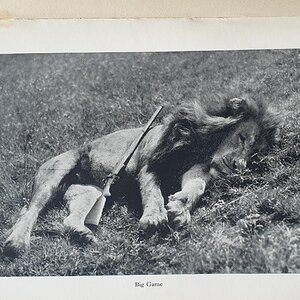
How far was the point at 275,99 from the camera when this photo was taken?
0.91 meters

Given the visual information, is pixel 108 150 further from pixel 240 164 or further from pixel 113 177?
pixel 240 164

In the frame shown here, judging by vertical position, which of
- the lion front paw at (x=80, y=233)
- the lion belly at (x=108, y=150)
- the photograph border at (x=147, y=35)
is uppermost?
the photograph border at (x=147, y=35)

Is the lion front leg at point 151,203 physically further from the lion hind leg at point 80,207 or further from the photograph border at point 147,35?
the photograph border at point 147,35

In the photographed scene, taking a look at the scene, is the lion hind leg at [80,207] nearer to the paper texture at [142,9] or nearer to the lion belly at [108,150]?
the lion belly at [108,150]

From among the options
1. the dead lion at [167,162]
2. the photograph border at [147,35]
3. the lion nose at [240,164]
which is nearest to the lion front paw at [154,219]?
the dead lion at [167,162]

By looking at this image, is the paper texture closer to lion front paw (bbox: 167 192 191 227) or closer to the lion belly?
the lion belly

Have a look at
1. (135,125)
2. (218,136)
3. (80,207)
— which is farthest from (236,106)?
(80,207)

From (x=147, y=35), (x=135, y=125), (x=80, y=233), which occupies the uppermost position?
(x=147, y=35)

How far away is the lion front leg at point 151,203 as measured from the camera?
867 millimetres

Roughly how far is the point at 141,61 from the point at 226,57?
14 cm

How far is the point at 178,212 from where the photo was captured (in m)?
0.87

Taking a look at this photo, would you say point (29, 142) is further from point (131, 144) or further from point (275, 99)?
point (275, 99)

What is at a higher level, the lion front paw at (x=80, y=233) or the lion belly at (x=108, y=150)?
the lion belly at (x=108, y=150)

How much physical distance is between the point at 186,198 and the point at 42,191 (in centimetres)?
22
